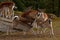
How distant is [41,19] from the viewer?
6.93 metres

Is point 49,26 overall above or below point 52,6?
above

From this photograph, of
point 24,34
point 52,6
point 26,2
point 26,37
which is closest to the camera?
point 26,37

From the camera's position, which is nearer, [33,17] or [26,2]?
[33,17]

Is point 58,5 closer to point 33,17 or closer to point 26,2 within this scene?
point 26,2

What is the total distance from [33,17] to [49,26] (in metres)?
0.49

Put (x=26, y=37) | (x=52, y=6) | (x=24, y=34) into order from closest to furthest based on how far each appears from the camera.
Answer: (x=26, y=37)
(x=24, y=34)
(x=52, y=6)

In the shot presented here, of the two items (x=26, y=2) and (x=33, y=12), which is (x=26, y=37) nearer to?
(x=33, y=12)

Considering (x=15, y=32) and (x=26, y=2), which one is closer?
(x=15, y=32)

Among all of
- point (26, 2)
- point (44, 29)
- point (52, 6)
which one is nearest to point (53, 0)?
point (52, 6)

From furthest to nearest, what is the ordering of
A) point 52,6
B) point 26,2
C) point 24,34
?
point 52,6
point 26,2
point 24,34

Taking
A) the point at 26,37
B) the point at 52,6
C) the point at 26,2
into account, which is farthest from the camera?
the point at 52,6

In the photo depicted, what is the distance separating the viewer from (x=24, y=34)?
723cm

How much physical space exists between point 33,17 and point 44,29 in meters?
0.79

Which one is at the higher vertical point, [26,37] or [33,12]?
[33,12]
